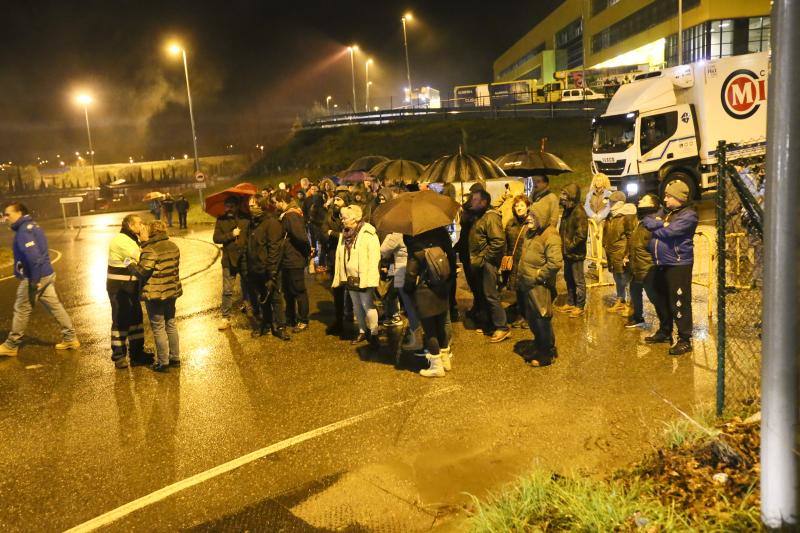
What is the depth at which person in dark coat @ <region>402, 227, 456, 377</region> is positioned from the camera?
6293mm

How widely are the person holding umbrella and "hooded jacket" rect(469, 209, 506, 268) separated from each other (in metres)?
1.23

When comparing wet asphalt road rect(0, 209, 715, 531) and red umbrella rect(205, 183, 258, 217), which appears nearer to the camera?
wet asphalt road rect(0, 209, 715, 531)

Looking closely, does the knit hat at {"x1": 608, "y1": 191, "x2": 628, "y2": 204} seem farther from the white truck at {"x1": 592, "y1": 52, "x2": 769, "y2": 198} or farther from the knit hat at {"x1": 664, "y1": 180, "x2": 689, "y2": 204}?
the white truck at {"x1": 592, "y1": 52, "x2": 769, "y2": 198}

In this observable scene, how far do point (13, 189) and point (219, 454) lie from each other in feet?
267

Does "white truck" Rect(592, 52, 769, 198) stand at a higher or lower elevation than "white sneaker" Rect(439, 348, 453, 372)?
higher

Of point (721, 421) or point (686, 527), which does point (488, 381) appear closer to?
point (721, 421)

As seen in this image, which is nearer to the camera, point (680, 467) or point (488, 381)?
point (680, 467)

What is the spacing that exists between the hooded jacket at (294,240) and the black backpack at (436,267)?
2.49 metres

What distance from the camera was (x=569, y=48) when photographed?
67.9 meters

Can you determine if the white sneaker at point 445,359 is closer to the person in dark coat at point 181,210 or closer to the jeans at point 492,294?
the jeans at point 492,294

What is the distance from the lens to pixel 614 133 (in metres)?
20.7

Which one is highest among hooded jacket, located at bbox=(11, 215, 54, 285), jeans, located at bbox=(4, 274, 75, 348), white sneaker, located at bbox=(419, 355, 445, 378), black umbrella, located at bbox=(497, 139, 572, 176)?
black umbrella, located at bbox=(497, 139, 572, 176)

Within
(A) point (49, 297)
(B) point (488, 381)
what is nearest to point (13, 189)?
(A) point (49, 297)

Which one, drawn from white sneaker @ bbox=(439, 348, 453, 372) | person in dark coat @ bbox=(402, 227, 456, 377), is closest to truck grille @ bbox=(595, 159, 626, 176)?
person in dark coat @ bbox=(402, 227, 456, 377)
